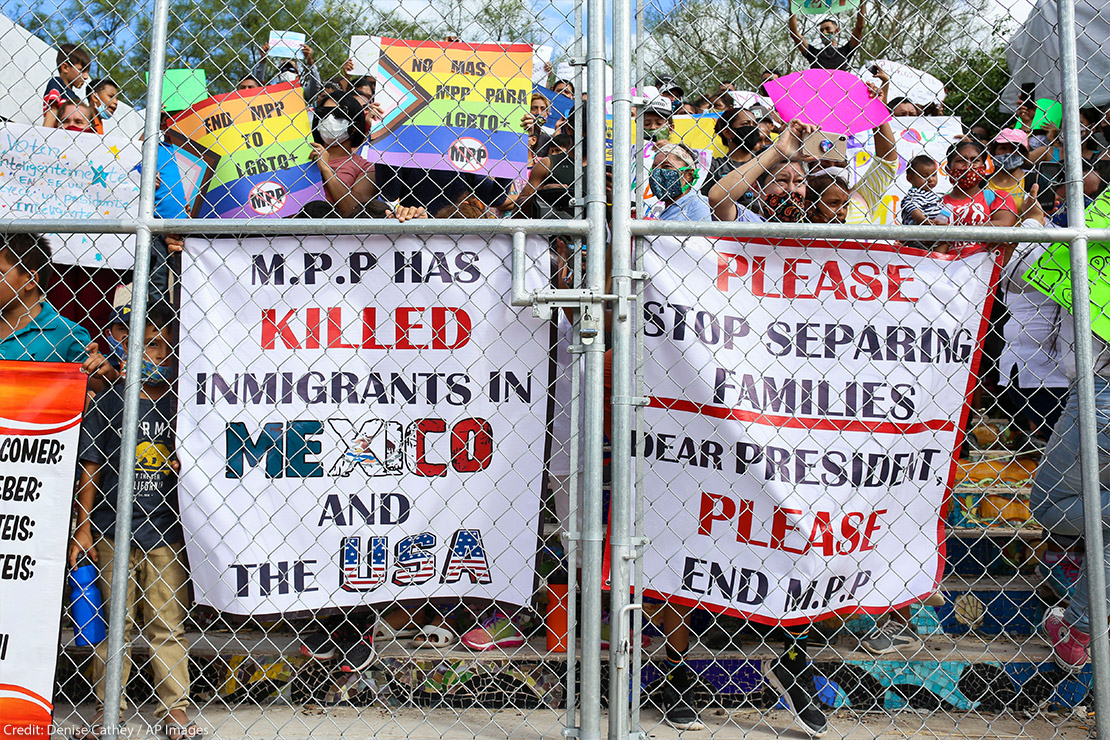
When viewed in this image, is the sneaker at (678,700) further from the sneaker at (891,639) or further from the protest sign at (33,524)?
the protest sign at (33,524)

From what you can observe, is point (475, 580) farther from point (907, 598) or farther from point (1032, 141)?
point (1032, 141)

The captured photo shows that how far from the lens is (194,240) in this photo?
2.88 metres

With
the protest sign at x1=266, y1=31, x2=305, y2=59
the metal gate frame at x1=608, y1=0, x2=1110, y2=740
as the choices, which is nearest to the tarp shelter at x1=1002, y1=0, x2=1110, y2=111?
the metal gate frame at x1=608, y1=0, x2=1110, y2=740

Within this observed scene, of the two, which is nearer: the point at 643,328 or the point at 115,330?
the point at 643,328

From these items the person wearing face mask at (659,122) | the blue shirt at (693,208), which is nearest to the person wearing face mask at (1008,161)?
the person wearing face mask at (659,122)

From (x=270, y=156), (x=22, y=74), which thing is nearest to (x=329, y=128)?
(x=270, y=156)

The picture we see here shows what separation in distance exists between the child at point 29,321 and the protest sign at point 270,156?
754mm

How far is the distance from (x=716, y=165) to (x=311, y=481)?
336 cm

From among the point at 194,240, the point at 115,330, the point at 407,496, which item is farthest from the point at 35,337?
the point at 407,496

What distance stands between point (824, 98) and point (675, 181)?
172 centimetres

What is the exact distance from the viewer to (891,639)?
4012mm

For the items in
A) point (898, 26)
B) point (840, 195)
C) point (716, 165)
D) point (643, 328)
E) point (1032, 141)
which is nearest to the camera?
point (643, 328)

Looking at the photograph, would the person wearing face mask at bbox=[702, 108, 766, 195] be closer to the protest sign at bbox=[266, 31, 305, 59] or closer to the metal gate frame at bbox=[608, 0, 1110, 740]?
the metal gate frame at bbox=[608, 0, 1110, 740]

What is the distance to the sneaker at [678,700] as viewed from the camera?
345 centimetres
